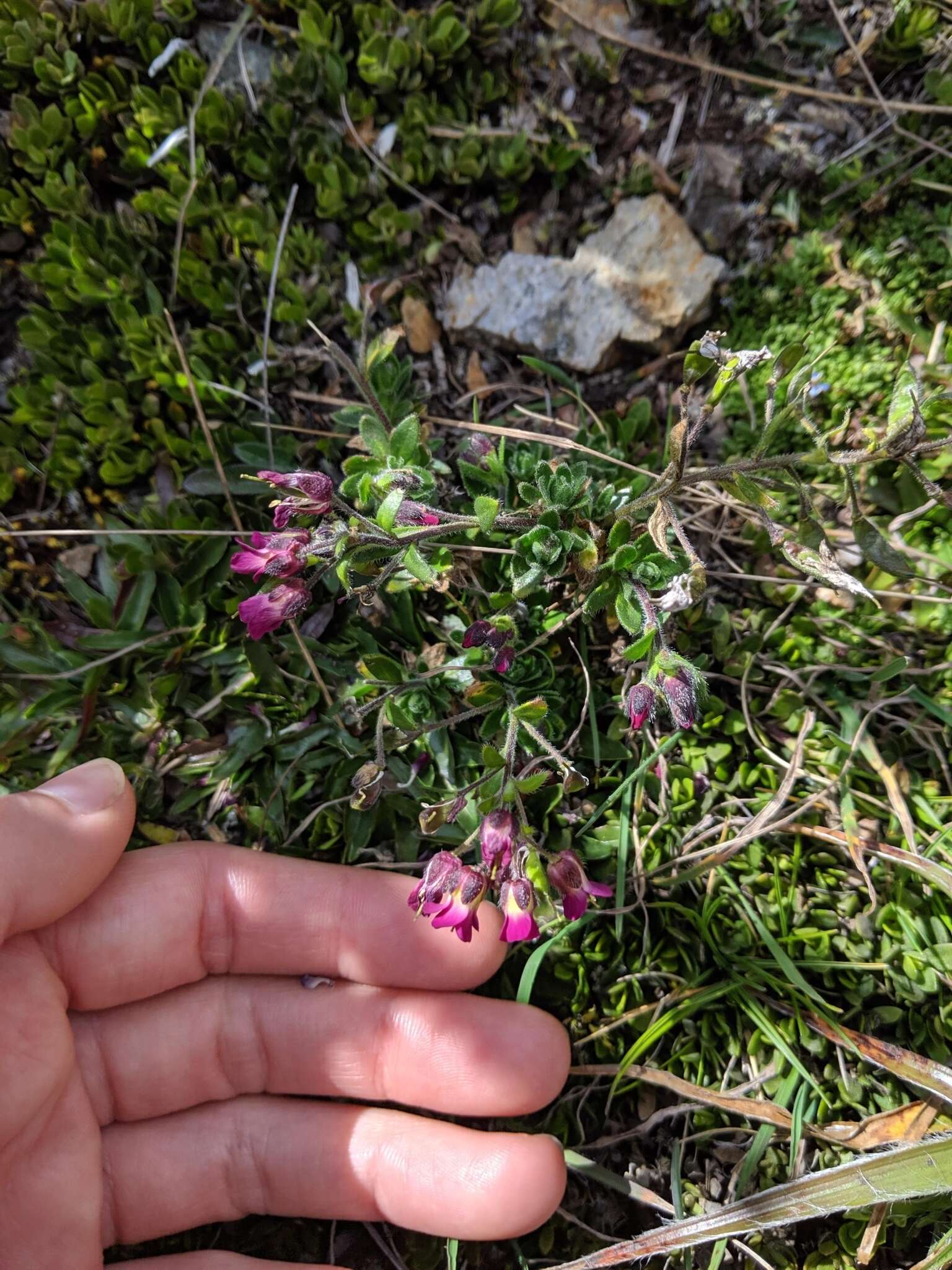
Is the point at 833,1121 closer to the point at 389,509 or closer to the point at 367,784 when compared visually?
the point at 367,784

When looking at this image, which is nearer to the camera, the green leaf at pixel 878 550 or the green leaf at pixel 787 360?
the green leaf at pixel 787 360

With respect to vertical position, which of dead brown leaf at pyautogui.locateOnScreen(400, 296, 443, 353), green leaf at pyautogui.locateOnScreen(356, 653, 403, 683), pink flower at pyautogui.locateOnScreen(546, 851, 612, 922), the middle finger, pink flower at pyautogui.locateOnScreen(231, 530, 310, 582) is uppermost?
dead brown leaf at pyautogui.locateOnScreen(400, 296, 443, 353)

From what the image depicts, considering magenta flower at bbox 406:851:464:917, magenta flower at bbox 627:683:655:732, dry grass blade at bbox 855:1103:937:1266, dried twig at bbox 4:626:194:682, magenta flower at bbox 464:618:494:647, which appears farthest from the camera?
dried twig at bbox 4:626:194:682

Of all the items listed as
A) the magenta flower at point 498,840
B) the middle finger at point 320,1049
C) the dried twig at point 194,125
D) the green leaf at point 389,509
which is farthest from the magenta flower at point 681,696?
the dried twig at point 194,125

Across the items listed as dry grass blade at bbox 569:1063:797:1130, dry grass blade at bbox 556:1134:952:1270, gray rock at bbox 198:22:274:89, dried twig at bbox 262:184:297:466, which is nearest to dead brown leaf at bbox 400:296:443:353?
dried twig at bbox 262:184:297:466

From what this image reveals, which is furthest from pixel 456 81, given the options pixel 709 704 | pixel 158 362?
pixel 709 704

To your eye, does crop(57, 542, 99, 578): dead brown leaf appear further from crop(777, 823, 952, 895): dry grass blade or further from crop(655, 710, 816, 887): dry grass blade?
crop(777, 823, 952, 895): dry grass blade

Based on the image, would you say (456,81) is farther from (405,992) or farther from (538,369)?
(405,992)

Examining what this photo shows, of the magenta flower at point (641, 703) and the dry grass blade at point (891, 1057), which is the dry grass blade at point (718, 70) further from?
the dry grass blade at point (891, 1057)
